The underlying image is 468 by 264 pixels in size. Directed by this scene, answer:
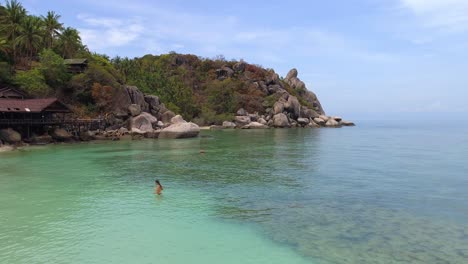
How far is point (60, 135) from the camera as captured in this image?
147ft

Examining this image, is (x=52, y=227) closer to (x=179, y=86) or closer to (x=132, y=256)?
(x=132, y=256)

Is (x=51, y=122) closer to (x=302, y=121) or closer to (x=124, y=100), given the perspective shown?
Answer: (x=124, y=100)

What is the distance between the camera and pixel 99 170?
1030 inches

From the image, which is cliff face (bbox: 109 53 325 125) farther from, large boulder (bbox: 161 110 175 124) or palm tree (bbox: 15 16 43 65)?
palm tree (bbox: 15 16 43 65)

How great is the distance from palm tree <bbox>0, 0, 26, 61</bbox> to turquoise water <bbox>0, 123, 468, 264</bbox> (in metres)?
35.2

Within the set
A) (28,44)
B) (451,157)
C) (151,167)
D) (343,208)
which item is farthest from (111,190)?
(28,44)

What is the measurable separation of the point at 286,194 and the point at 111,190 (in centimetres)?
919

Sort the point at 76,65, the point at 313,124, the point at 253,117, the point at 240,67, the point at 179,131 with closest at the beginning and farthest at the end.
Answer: the point at 179,131 → the point at 76,65 → the point at 253,117 → the point at 313,124 → the point at 240,67

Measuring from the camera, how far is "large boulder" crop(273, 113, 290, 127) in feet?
279

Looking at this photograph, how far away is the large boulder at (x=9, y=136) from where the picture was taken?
39.4 meters

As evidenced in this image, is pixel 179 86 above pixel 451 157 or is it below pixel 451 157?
above

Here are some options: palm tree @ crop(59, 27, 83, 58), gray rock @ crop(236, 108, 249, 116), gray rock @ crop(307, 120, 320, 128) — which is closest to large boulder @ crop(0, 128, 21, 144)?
palm tree @ crop(59, 27, 83, 58)

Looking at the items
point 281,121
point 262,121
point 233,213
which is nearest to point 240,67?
point 262,121

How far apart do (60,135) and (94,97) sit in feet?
43.4
